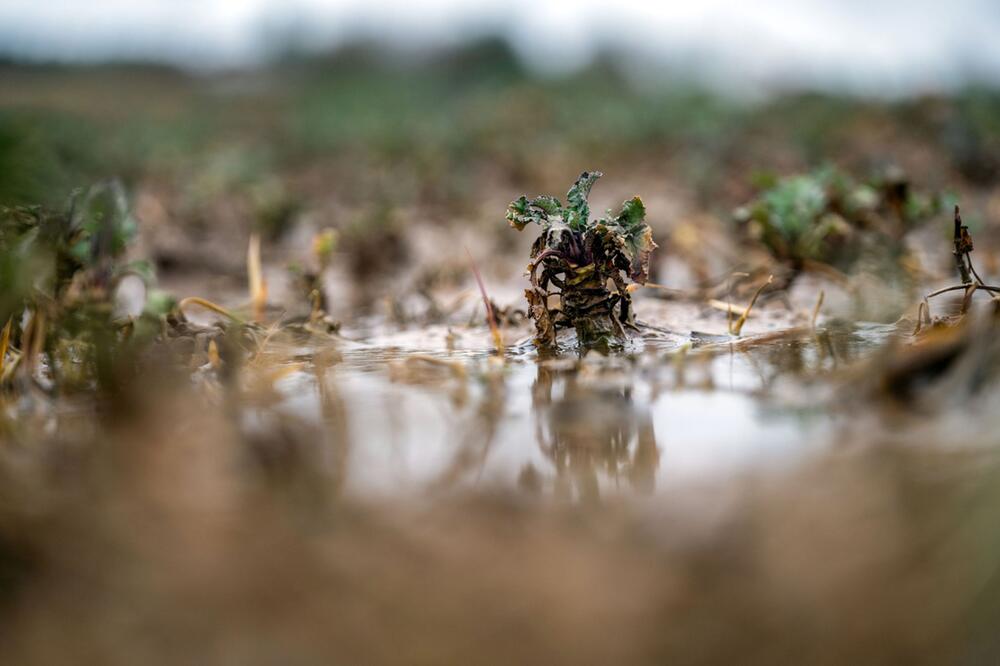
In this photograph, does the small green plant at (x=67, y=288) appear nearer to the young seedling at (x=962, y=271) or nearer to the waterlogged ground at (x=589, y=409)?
the waterlogged ground at (x=589, y=409)

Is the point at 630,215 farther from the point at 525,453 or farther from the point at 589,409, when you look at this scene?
the point at 525,453

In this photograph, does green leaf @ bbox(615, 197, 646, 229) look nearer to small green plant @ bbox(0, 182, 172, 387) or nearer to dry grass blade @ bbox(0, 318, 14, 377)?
small green plant @ bbox(0, 182, 172, 387)

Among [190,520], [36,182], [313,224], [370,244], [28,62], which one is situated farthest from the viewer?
[28,62]

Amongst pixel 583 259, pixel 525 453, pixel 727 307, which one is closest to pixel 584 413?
pixel 525 453

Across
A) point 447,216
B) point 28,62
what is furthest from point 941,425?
point 28,62

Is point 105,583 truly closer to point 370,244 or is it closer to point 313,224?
point 370,244

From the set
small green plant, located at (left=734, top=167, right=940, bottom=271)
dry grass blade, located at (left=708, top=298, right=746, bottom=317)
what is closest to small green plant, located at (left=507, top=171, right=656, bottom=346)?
dry grass blade, located at (left=708, top=298, right=746, bottom=317)
